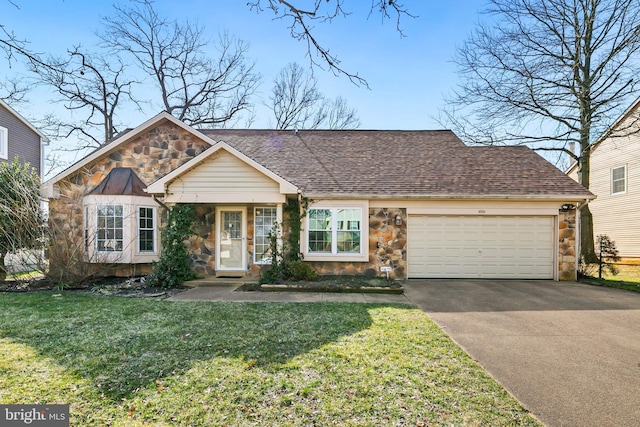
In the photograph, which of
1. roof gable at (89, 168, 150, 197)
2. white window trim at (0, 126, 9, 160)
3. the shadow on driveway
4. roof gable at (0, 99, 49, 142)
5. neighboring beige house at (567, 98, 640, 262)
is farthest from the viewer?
white window trim at (0, 126, 9, 160)

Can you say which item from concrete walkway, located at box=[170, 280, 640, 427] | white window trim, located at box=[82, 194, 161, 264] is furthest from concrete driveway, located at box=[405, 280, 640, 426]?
white window trim, located at box=[82, 194, 161, 264]

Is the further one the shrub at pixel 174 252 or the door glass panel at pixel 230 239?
the door glass panel at pixel 230 239

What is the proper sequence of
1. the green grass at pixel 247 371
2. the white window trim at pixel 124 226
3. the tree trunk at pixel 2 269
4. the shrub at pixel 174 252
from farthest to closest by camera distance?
the white window trim at pixel 124 226, the shrub at pixel 174 252, the tree trunk at pixel 2 269, the green grass at pixel 247 371

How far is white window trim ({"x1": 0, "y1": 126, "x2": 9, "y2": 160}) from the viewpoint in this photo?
15570mm

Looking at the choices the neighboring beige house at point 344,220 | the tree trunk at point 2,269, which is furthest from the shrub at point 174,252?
the tree trunk at point 2,269

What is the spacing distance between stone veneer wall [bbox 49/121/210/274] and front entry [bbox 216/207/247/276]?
94.5 inches

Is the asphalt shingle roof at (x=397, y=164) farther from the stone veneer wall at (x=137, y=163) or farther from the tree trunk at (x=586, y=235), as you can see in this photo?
the tree trunk at (x=586, y=235)

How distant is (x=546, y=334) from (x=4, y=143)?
22281 mm

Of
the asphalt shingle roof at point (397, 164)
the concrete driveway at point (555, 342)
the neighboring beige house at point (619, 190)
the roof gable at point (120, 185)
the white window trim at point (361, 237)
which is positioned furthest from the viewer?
the neighboring beige house at point (619, 190)

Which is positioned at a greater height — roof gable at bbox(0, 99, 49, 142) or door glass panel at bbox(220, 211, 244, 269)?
roof gable at bbox(0, 99, 49, 142)

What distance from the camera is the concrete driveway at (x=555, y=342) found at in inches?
126

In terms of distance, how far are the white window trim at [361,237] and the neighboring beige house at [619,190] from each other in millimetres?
12235

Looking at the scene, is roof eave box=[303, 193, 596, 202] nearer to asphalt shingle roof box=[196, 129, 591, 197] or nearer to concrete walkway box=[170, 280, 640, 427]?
asphalt shingle roof box=[196, 129, 591, 197]

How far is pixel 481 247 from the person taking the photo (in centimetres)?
1062
